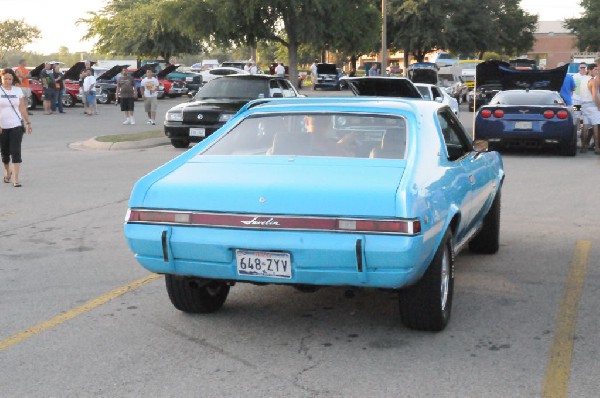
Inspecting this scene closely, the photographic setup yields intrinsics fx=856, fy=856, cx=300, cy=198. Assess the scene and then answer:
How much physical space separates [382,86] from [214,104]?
4.02 meters

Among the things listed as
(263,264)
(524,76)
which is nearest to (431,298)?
(263,264)

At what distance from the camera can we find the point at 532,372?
15.7 ft

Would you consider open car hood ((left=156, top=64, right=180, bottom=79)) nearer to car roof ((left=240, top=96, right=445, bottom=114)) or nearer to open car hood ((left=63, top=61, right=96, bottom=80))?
open car hood ((left=63, top=61, right=96, bottom=80))

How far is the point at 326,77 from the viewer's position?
53.9 m

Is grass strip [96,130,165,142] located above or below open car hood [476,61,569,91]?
below

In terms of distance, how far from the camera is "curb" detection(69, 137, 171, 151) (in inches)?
754

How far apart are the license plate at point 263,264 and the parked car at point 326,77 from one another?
A: 49162 mm

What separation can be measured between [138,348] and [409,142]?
2.19 m

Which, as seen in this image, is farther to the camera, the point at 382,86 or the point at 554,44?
the point at 554,44

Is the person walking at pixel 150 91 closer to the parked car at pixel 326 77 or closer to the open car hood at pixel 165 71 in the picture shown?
the open car hood at pixel 165 71

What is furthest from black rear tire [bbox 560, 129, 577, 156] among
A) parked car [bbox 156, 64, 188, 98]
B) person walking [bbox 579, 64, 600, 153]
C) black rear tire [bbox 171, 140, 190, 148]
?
parked car [bbox 156, 64, 188, 98]

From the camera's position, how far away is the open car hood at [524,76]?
64.8 feet

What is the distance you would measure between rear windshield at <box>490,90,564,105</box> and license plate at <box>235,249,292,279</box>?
43.4ft

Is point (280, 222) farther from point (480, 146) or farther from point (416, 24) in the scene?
point (416, 24)
